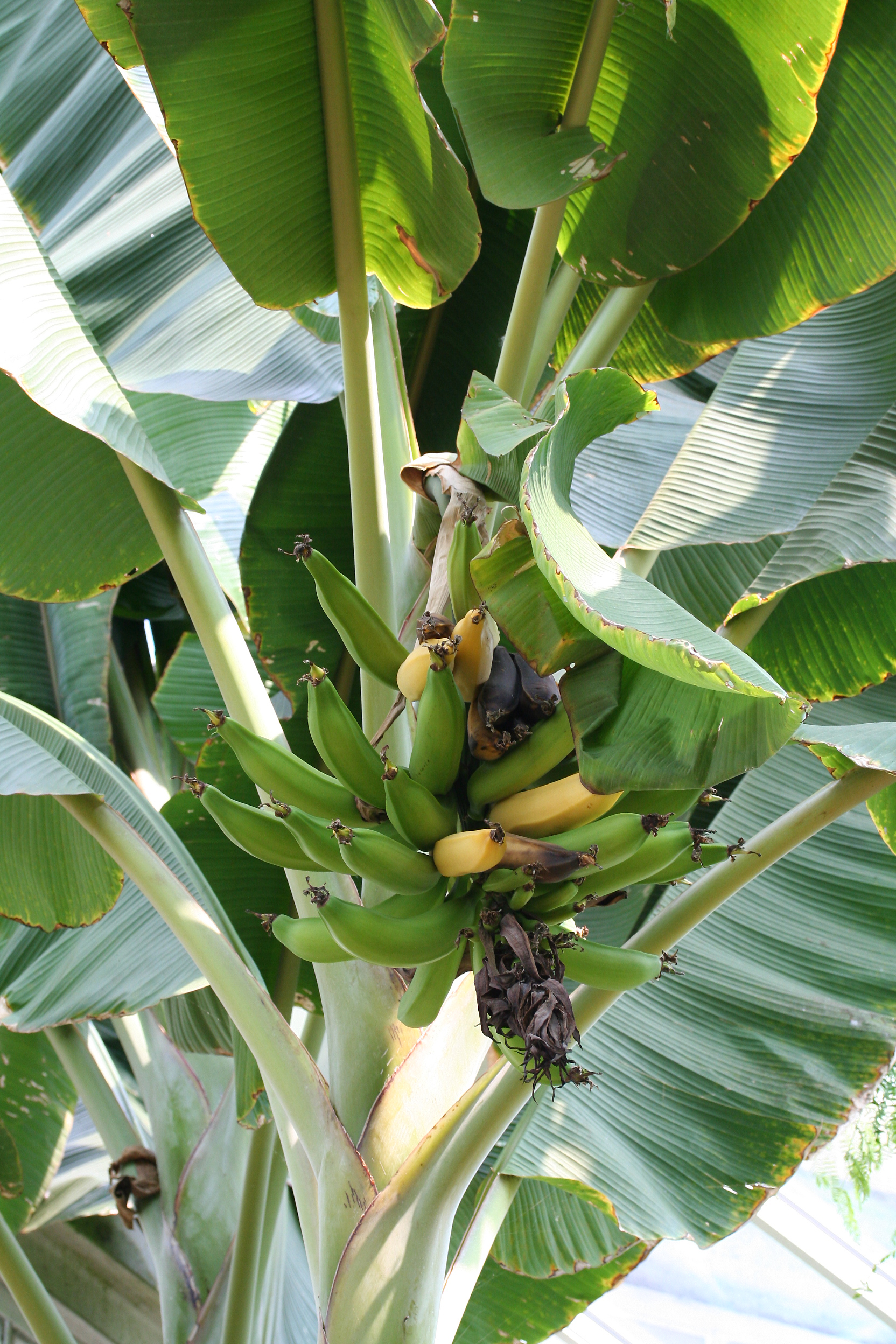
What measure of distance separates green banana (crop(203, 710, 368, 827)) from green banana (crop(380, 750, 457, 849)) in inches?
1.5

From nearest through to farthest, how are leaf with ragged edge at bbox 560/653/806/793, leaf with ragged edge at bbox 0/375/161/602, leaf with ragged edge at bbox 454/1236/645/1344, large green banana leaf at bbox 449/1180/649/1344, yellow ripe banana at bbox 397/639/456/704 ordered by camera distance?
leaf with ragged edge at bbox 560/653/806/793 < yellow ripe banana at bbox 397/639/456/704 < leaf with ragged edge at bbox 0/375/161/602 < large green banana leaf at bbox 449/1180/649/1344 < leaf with ragged edge at bbox 454/1236/645/1344

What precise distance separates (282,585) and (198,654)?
0.45 metres

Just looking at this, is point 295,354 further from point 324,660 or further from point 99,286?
point 324,660

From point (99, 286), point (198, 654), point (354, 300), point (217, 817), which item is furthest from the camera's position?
point (198, 654)

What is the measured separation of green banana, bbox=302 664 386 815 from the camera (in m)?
0.70

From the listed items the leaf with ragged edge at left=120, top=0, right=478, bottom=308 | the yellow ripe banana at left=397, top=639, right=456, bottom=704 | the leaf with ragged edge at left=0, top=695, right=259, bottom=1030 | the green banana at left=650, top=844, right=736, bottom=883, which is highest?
the leaf with ragged edge at left=120, top=0, right=478, bottom=308

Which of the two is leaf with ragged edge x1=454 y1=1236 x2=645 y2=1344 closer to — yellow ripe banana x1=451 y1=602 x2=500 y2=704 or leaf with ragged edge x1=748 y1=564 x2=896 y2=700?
leaf with ragged edge x1=748 y1=564 x2=896 y2=700

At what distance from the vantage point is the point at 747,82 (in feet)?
3.18

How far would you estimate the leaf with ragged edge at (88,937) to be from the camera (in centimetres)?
100

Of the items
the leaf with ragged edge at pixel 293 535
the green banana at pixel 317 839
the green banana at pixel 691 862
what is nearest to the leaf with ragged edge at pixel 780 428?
the green banana at pixel 691 862

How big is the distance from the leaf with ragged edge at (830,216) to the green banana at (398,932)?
79 cm

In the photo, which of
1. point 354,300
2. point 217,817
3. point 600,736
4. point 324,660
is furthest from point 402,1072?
point 354,300

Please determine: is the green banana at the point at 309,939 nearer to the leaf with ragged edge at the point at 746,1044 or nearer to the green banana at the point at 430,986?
the green banana at the point at 430,986

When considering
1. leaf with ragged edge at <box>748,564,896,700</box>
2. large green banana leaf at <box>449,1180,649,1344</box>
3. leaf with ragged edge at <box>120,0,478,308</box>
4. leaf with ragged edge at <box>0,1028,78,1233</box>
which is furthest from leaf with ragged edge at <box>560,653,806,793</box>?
leaf with ragged edge at <box>0,1028,78,1233</box>
